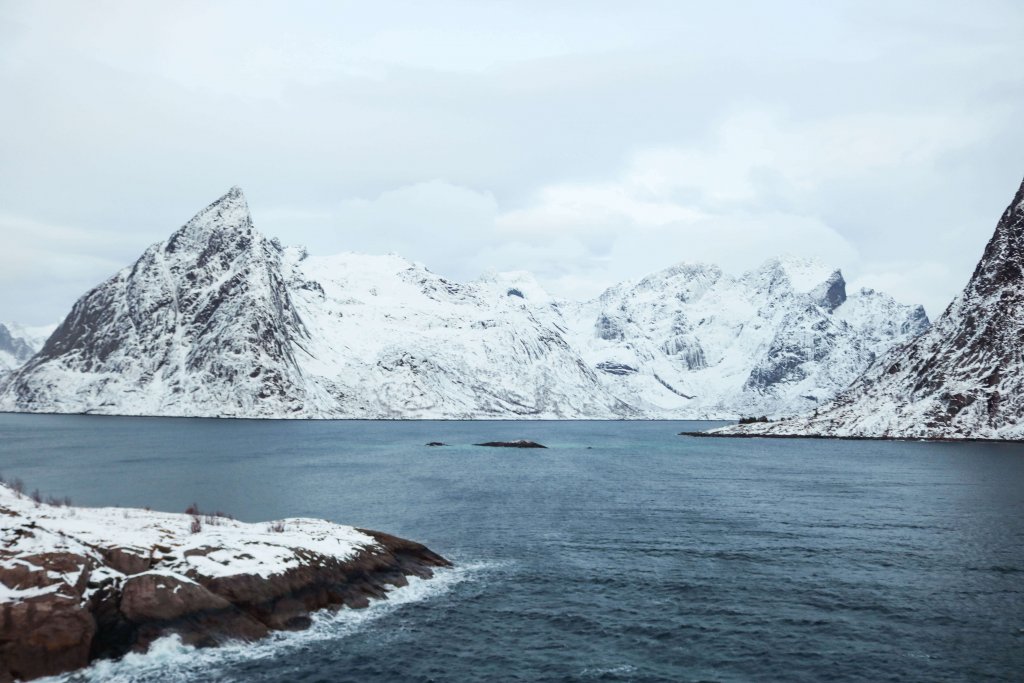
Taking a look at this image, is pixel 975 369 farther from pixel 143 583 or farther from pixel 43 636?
pixel 43 636

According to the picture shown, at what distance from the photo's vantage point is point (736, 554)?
4872 cm

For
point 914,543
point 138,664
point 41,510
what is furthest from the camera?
point 914,543

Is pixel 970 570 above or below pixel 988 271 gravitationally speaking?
below

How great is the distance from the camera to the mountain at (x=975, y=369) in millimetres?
167500

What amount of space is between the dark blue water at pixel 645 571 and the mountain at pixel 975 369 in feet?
222

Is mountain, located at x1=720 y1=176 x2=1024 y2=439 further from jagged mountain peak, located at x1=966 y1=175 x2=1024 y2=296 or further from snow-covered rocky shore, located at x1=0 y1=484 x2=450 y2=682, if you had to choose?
snow-covered rocky shore, located at x1=0 y1=484 x2=450 y2=682

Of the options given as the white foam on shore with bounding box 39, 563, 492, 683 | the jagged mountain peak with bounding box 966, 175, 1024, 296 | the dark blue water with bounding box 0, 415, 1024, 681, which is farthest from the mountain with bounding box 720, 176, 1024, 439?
the white foam on shore with bounding box 39, 563, 492, 683

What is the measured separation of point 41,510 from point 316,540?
13.5m

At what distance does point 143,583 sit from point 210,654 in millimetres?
4078

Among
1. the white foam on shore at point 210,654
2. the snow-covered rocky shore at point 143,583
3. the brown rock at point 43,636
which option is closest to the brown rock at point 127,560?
the snow-covered rocky shore at point 143,583

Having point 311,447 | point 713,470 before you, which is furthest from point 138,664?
point 311,447

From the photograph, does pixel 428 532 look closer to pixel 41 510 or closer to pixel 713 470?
pixel 41 510

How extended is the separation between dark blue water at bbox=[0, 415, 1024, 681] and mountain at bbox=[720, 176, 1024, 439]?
6763 centimetres

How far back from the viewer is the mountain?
550 ft
